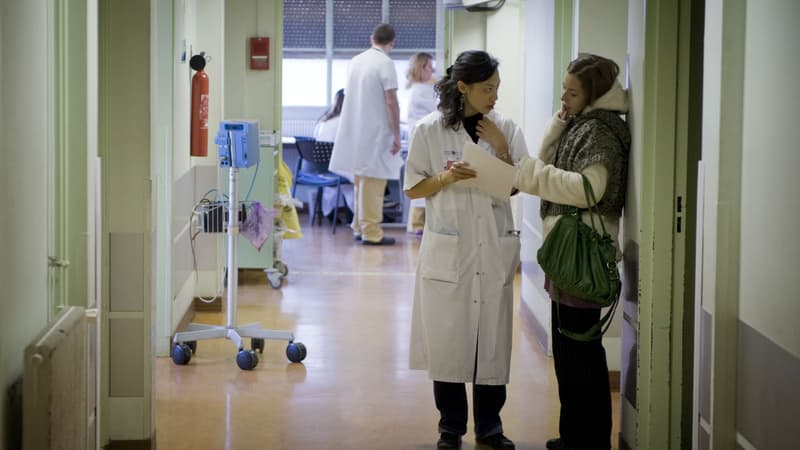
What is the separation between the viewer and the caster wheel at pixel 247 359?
5836mm

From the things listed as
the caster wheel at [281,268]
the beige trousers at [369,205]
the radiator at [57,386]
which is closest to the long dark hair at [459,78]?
the radiator at [57,386]

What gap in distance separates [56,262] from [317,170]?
8.56m

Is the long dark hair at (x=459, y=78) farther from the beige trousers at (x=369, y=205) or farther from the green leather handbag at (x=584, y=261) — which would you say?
the beige trousers at (x=369, y=205)

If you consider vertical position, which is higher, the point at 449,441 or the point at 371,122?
the point at 371,122

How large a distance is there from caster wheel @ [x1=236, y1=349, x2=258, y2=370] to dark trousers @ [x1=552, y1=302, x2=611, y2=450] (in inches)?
79.1

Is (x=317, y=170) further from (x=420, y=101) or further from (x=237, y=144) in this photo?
(x=237, y=144)

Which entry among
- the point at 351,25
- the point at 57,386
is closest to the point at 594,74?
the point at 57,386

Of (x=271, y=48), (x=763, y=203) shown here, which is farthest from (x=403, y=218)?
(x=763, y=203)

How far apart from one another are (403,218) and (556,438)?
739 centimetres

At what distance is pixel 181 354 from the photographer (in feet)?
19.5

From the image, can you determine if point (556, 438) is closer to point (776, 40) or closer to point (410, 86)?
point (776, 40)

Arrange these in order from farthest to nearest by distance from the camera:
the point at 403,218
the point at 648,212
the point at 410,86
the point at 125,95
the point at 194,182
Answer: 1. the point at 403,218
2. the point at 410,86
3. the point at 194,182
4. the point at 125,95
5. the point at 648,212

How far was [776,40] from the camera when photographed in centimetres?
295

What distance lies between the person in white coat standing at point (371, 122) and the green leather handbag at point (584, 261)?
234 inches
